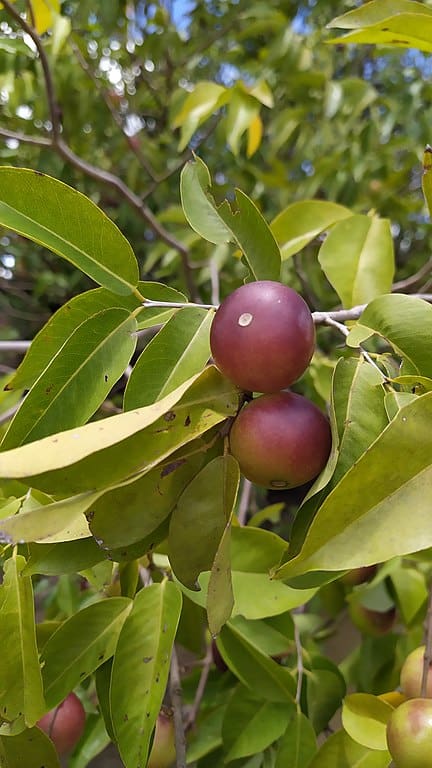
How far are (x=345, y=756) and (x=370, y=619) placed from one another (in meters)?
0.40

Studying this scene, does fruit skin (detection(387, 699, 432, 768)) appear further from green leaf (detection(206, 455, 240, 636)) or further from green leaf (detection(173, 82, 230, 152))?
green leaf (detection(173, 82, 230, 152))

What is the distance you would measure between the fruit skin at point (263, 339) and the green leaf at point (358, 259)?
1.11ft

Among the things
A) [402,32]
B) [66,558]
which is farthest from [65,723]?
[402,32]

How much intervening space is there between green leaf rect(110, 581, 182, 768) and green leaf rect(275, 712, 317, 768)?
25cm

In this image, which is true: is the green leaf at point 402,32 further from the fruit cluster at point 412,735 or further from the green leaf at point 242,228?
the fruit cluster at point 412,735

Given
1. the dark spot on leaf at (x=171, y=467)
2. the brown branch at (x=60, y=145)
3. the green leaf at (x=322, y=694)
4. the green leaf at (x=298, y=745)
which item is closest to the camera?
the dark spot on leaf at (x=171, y=467)

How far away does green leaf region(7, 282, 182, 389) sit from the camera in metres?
0.45

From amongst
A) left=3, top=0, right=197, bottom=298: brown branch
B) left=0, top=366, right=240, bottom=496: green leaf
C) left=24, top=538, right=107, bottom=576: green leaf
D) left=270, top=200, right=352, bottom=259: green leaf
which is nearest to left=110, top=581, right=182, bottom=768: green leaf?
left=24, top=538, right=107, bottom=576: green leaf

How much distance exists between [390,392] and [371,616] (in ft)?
2.19

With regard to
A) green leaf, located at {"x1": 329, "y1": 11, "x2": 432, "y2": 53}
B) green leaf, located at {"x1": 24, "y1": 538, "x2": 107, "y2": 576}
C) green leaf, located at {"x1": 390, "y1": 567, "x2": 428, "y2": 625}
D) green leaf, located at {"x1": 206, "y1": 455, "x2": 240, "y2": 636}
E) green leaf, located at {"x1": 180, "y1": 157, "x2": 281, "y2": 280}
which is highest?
green leaf, located at {"x1": 329, "y1": 11, "x2": 432, "y2": 53}

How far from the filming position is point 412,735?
1.57 feet

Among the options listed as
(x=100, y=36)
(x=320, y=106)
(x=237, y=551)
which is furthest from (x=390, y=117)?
(x=237, y=551)

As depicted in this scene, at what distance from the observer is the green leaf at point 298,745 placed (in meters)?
0.65

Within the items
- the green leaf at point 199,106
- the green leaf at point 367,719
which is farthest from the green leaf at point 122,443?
the green leaf at point 199,106
